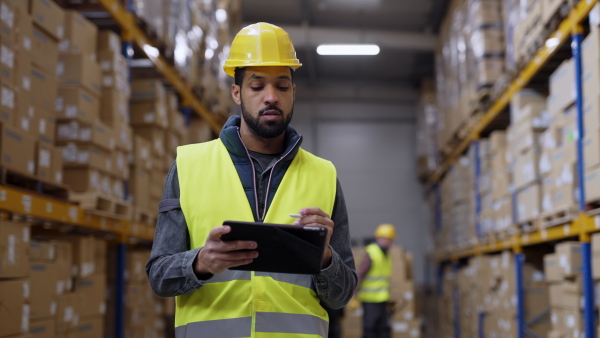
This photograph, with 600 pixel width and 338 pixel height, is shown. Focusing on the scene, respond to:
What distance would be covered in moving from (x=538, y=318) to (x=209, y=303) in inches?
250

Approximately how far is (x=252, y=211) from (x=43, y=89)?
123 inches

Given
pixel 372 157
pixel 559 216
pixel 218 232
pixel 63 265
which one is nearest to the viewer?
pixel 218 232

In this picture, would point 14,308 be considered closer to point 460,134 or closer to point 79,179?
point 79,179

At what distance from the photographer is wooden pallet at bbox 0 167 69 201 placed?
433 cm

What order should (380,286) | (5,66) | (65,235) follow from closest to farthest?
(5,66) < (65,235) < (380,286)

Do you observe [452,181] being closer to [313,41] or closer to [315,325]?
[313,41]

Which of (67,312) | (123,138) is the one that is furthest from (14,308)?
(123,138)

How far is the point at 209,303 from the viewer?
83.4 inches

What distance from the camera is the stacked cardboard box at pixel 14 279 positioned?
4.12 m

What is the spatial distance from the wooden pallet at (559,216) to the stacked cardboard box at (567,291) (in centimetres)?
20

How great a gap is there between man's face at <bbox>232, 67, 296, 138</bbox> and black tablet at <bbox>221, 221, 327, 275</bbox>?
47cm

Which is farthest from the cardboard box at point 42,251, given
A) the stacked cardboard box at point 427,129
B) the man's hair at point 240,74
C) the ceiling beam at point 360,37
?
the stacked cardboard box at point 427,129

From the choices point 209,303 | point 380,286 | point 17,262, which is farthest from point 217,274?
point 380,286

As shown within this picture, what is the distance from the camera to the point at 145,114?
24.9ft
